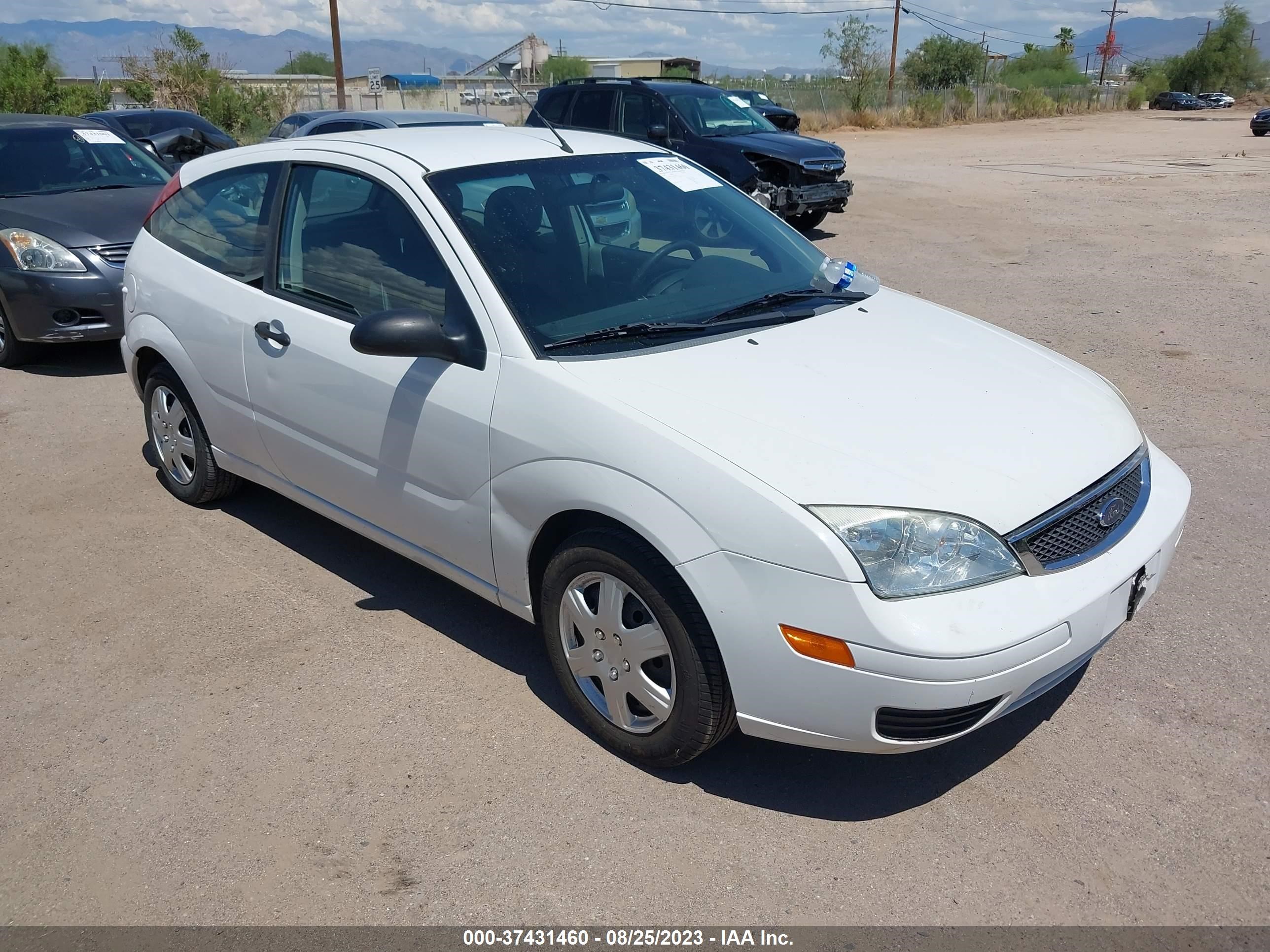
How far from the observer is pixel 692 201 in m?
4.28

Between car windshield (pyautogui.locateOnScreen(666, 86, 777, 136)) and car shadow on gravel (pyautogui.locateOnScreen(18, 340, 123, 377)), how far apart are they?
7732 millimetres

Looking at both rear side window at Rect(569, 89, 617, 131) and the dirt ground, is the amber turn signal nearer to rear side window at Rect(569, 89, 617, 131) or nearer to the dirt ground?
the dirt ground

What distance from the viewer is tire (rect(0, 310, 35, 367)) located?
7.66 metres

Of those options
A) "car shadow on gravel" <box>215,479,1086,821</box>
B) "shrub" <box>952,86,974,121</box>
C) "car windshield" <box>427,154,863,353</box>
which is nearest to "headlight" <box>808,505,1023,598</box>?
"car shadow on gravel" <box>215,479,1086,821</box>

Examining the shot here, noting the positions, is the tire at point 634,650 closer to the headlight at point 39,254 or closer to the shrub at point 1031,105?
the headlight at point 39,254

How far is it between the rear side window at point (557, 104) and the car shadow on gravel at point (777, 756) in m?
11.3

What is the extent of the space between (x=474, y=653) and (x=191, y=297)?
2.07m

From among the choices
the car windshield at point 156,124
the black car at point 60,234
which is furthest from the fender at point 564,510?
the car windshield at point 156,124

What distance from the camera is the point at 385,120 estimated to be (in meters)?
10.5

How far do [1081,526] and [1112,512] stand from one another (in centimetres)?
18

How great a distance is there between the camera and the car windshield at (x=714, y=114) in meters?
13.5

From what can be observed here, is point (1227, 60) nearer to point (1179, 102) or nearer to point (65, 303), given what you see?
point (1179, 102)

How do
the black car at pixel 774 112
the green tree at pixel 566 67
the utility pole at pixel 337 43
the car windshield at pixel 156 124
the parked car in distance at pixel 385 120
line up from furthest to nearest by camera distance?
the green tree at pixel 566 67
the utility pole at pixel 337 43
the black car at pixel 774 112
the car windshield at pixel 156 124
the parked car in distance at pixel 385 120

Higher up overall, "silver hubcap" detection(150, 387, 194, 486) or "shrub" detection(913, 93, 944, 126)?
"shrub" detection(913, 93, 944, 126)
